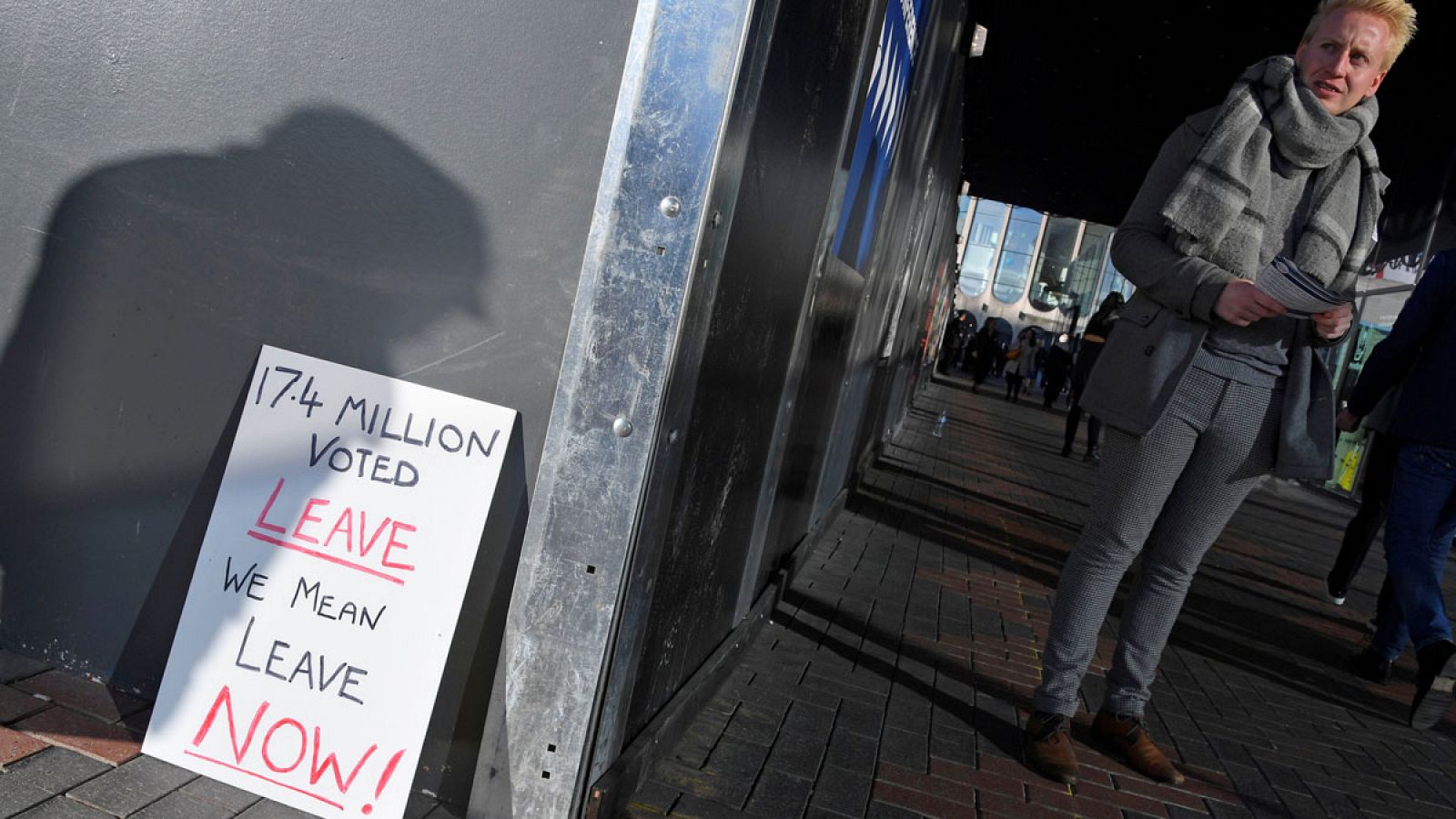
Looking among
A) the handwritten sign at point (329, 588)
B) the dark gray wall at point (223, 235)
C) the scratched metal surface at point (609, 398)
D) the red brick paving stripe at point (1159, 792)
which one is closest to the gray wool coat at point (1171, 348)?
the red brick paving stripe at point (1159, 792)

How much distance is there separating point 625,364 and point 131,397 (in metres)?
1.13

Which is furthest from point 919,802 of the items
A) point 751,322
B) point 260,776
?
point 260,776

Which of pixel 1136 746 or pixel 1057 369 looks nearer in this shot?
pixel 1136 746

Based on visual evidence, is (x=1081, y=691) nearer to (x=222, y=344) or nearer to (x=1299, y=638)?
(x=1299, y=638)

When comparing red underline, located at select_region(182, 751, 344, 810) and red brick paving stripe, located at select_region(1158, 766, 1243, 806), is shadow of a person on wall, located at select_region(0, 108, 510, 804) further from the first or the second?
red brick paving stripe, located at select_region(1158, 766, 1243, 806)

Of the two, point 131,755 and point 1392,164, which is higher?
point 1392,164

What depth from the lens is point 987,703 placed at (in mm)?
4027

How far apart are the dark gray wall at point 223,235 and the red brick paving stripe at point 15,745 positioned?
0.94ft

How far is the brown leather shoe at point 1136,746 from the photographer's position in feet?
11.5

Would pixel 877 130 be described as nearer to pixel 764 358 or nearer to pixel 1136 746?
pixel 764 358

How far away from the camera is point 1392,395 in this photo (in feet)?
17.5

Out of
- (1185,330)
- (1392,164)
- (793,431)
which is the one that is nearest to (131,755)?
(793,431)

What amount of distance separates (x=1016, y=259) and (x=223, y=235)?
73.3 meters

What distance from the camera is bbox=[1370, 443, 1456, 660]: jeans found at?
4918 millimetres
